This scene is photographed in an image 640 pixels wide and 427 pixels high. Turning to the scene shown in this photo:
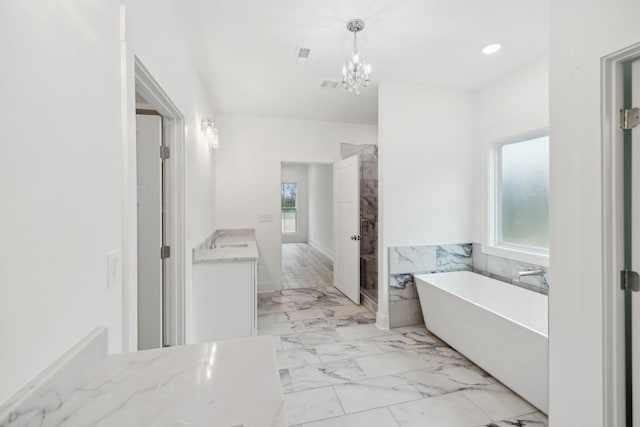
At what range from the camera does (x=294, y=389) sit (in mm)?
2062

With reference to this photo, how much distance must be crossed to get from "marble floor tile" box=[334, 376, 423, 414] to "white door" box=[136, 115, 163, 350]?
4.64 feet

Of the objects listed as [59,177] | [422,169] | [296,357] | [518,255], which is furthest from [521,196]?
[59,177]

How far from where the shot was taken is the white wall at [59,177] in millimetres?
617

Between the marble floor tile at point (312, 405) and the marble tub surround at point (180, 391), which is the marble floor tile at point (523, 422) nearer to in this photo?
the marble floor tile at point (312, 405)

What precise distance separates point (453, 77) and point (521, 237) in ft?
5.93

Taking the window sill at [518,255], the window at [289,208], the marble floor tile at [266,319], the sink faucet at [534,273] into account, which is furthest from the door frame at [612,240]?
the window at [289,208]

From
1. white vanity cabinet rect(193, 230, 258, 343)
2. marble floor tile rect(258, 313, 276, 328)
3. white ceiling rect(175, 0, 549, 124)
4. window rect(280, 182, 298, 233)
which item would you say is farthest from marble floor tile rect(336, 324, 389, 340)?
window rect(280, 182, 298, 233)

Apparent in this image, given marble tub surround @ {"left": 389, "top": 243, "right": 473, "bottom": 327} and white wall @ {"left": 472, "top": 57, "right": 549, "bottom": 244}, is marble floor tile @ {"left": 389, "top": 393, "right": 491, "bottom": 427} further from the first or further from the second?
white wall @ {"left": 472, "top": 57, "right": 549, "bottom": 244}

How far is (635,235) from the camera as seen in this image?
1.23 metres

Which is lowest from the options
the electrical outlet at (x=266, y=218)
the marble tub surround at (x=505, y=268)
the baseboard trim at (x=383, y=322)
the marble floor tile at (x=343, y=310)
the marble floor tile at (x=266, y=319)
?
the marble floor tile at (x=266, y=319)

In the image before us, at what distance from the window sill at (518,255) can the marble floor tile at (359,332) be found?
1449 mm

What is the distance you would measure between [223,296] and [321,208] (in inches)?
219

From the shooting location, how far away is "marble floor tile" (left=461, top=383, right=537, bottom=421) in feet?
6.02

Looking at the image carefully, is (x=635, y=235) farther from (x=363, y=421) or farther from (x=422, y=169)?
(x=422, y=169)
